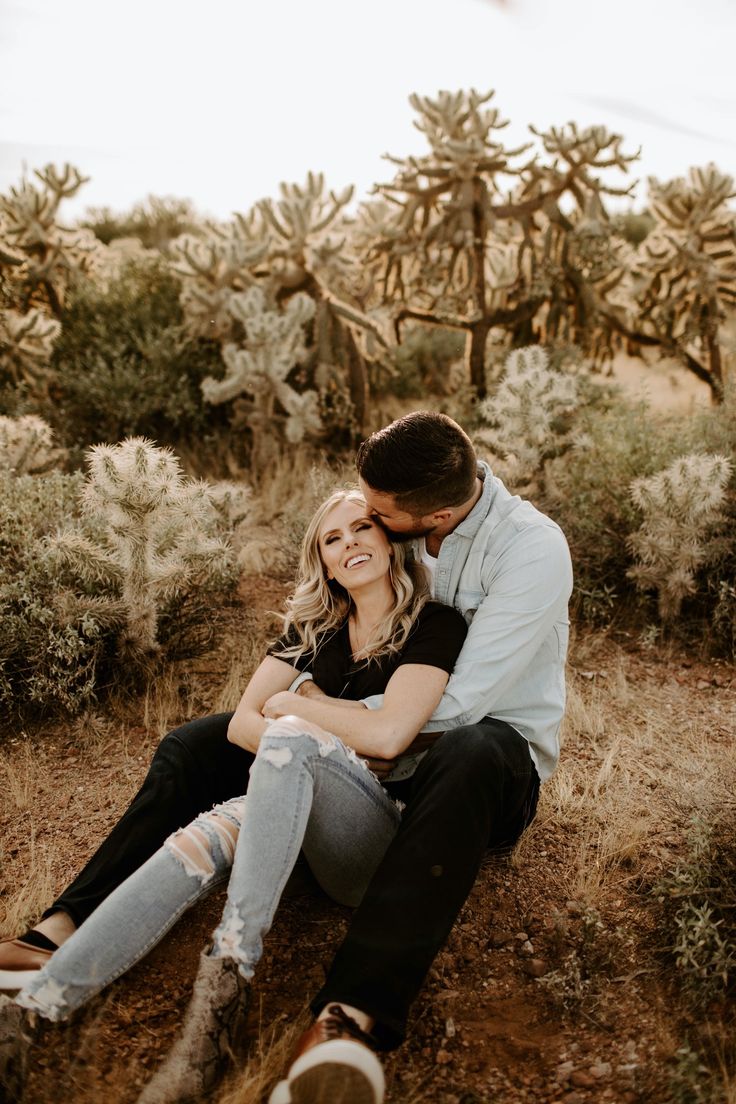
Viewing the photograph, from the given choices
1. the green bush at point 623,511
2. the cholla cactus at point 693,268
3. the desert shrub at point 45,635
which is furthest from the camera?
the cholla cactus at point 693,268

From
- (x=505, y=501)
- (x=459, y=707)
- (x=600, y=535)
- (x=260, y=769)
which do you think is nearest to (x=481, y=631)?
(x=459, y=707)

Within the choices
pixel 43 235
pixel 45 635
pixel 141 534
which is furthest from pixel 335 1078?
pixel 43 235

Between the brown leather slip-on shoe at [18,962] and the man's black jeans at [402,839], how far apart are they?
0.13 metres

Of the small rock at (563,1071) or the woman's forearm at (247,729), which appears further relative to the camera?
the woman's forearm at (247,729)

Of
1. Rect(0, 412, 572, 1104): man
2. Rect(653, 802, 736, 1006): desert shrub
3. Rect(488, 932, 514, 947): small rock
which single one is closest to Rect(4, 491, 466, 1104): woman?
Rect(0, 412, 572, 1104): man

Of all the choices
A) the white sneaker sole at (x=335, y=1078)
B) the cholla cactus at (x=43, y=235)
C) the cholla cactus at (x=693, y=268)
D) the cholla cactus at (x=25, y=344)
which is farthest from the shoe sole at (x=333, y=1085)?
the cholla cactus at (x=43, y=235)

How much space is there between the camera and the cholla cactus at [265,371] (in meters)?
6.18

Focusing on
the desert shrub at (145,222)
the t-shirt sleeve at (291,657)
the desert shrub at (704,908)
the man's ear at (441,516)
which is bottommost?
the desert shrub at (704,908)

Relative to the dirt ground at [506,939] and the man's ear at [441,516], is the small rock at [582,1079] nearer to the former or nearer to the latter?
the dirt ground at [506,939]

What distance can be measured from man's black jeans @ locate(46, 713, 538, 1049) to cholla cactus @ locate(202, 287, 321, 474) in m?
→ 3.79

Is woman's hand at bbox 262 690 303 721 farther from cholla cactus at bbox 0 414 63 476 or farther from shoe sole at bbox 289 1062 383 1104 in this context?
cholla cactus at bbox 0 414 63 476

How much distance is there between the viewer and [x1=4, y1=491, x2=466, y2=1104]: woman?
2.05m

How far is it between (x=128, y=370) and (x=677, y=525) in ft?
13.7

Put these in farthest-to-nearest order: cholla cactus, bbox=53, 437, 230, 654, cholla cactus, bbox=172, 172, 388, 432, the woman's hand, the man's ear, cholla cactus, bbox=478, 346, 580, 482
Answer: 1. cholla cactus, bbox=172, 172, 388, 432
2. cholla cactus, bbox=478, 346, 580, 482
3. cholla cactus, bbox=53, 437, 230, 654
4. the man's ear
5. the woman's hand
